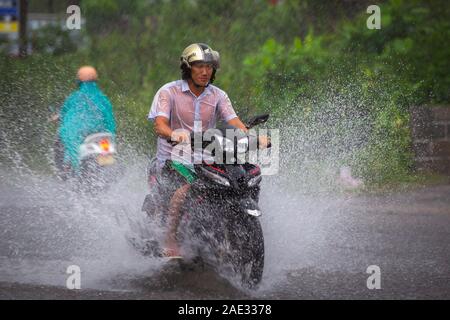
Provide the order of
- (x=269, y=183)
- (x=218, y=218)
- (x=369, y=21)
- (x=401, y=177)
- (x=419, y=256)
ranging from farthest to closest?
(x=369, y=21) → (x=401, y=177) → (x=269, y=183) → (x=419, y=256) → (x=218, y=218)

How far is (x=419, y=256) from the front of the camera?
27.3 feet

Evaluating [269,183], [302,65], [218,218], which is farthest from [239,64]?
[218,218]

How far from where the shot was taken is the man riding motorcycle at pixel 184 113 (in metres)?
7.00

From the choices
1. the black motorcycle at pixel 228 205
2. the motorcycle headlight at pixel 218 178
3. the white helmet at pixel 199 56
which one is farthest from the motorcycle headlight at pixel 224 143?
the white helmet at pixel 199 56

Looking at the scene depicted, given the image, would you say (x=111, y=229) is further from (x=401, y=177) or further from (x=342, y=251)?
(x=401, y=177)

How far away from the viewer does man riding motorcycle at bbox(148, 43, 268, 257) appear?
700cm

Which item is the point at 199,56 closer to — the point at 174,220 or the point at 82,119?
the point at 174,220

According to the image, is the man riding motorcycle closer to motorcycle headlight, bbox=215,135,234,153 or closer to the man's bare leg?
the man's bare leg

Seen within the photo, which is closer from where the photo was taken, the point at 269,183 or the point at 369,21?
the point at 269,183

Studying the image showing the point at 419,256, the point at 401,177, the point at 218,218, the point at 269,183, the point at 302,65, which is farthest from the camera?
the point at 302,65

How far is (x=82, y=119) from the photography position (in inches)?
447

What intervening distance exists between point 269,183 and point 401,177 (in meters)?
2.58

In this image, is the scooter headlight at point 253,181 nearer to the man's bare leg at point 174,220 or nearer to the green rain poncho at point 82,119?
the man's bare leg at point 174,220

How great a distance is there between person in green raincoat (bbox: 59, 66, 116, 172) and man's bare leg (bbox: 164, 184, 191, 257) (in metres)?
4.32
